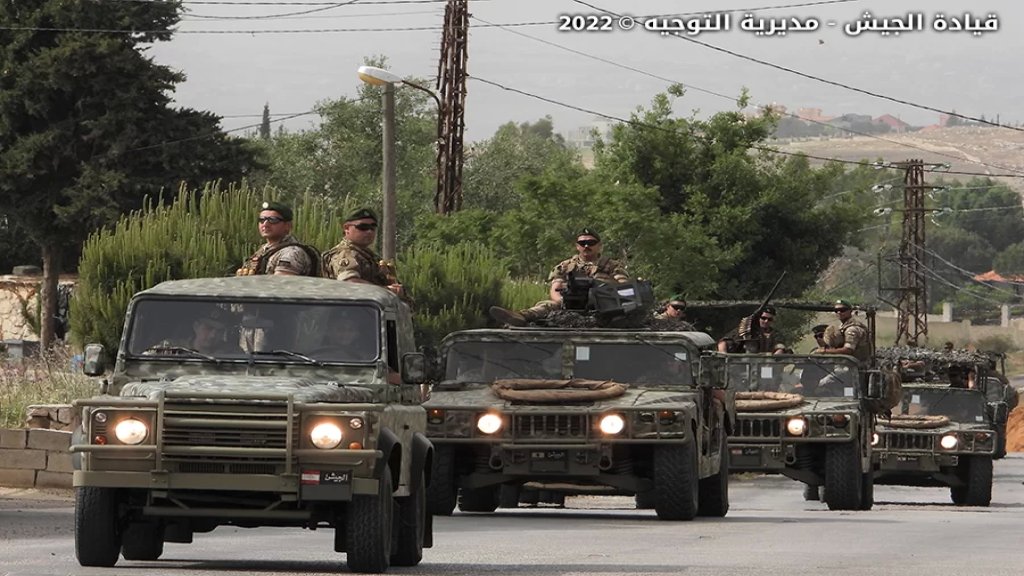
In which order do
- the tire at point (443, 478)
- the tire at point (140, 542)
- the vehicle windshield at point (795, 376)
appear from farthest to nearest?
1. the vehicle windshield at point (795, 376)
2. the tire at point (443, 478)
3. the tire at point (140, 542)

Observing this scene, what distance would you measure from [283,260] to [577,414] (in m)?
5.12

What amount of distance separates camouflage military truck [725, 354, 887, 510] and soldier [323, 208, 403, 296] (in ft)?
26.9

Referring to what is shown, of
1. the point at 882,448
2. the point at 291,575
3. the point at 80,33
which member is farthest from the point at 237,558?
the point at 80,33

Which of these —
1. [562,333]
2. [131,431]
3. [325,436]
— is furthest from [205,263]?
[325,436]

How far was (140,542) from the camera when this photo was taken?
13.2m

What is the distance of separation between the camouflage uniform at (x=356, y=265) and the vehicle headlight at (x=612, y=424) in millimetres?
3795

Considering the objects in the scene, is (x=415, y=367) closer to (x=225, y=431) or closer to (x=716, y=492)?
(x=225, y=431)

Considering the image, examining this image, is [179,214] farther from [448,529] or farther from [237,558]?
[237,558]

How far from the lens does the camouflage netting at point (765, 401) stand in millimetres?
24141

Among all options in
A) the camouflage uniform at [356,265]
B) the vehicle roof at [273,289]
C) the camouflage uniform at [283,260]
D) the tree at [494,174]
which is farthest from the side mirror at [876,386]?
the tree at [494,174]

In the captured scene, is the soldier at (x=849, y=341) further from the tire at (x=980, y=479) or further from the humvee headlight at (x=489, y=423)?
the humvee headlight at (x=489, y=423)

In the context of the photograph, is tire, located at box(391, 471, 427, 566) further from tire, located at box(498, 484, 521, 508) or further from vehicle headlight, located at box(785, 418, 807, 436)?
vehicle headlight, located at box(785, 418, 807, 436)

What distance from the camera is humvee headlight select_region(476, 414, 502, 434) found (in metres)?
19.3

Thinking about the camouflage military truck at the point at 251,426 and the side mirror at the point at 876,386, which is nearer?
the camouflage military truck at the point at 251,426
